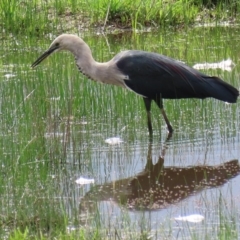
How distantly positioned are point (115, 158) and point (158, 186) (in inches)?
26.4

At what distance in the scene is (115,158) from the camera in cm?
672

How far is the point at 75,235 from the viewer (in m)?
4.70

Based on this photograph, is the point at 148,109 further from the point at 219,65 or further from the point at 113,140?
the point at 219,65

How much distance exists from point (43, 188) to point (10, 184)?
0.72ft

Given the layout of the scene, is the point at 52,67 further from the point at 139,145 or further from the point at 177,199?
the point at 177,199

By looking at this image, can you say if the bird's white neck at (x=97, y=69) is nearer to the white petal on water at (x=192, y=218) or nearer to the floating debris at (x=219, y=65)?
the floating debris at (x=219, y=65)

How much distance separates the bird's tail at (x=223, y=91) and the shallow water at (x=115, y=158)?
0.87ft

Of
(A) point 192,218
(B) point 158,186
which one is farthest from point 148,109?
(A) point 192,218

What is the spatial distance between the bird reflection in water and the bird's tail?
0.91m

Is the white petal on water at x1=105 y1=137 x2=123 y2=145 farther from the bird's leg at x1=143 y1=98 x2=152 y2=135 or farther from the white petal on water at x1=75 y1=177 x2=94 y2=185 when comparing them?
the white petal on water at x1=75 y1=177 x2=94 y2=185

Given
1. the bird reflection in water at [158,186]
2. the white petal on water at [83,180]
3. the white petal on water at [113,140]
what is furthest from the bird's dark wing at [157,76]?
the white petal on water at [83,180]

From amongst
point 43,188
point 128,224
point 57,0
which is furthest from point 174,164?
point 57,0

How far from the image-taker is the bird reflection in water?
18.7 ft

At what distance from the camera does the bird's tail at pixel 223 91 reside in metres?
7.39
